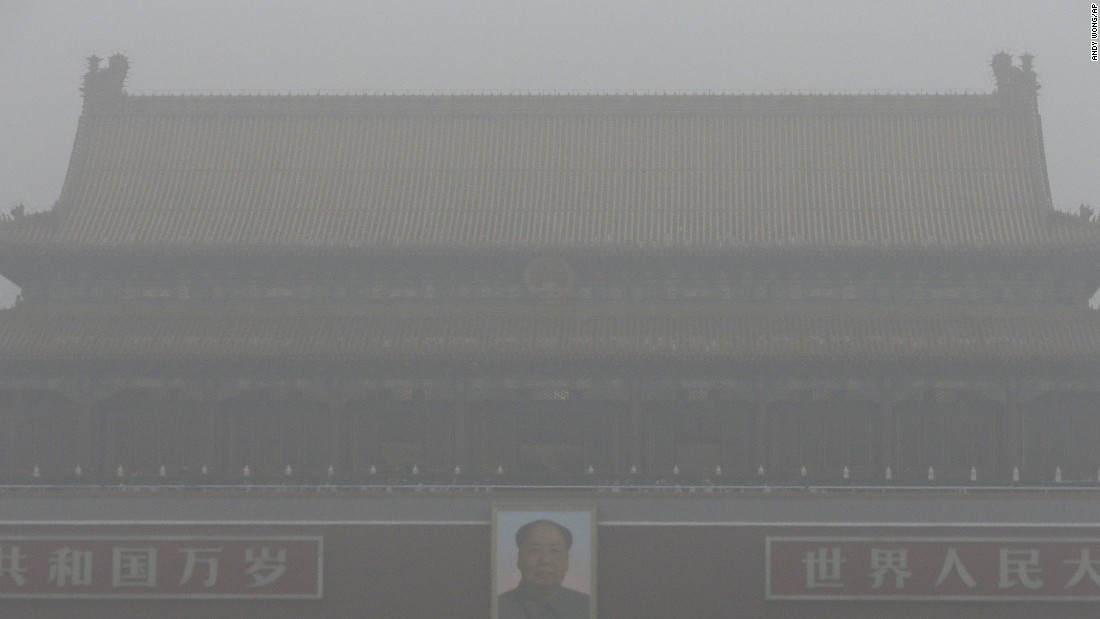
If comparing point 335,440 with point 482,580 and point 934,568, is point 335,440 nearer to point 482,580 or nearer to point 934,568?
point 482,580

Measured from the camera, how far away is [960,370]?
36.6m

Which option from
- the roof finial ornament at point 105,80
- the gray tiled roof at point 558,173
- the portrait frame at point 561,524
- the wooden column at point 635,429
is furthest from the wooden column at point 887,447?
the roof finial ornament at point 105,80

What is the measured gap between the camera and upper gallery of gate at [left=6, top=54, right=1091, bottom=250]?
1518 inches

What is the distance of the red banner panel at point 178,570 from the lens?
33.0m

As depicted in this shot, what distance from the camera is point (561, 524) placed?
32.8 meters

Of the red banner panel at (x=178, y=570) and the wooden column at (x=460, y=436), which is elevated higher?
the wooden column at (x=460, y=436)

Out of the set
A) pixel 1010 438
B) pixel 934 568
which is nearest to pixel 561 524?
pixel 934 568

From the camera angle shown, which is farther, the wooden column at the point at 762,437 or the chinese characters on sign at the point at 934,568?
the wooden column at the point at 762,437

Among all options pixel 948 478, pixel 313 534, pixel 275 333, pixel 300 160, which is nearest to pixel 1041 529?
pixel 948 478

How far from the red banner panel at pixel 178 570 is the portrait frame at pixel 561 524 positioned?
329 centimetres

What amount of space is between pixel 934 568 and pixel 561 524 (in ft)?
22.3

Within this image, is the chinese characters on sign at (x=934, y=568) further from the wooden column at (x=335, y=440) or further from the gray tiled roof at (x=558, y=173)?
the wooden column at (x=335, y=440)

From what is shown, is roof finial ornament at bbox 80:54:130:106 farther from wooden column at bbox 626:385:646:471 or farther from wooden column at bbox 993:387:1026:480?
wooden column at bbox 993:387:1026:480

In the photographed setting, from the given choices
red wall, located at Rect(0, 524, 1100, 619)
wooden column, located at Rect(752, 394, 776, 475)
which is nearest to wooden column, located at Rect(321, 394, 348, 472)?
red wall, located at Rect(0, 524, 1100, 619)
